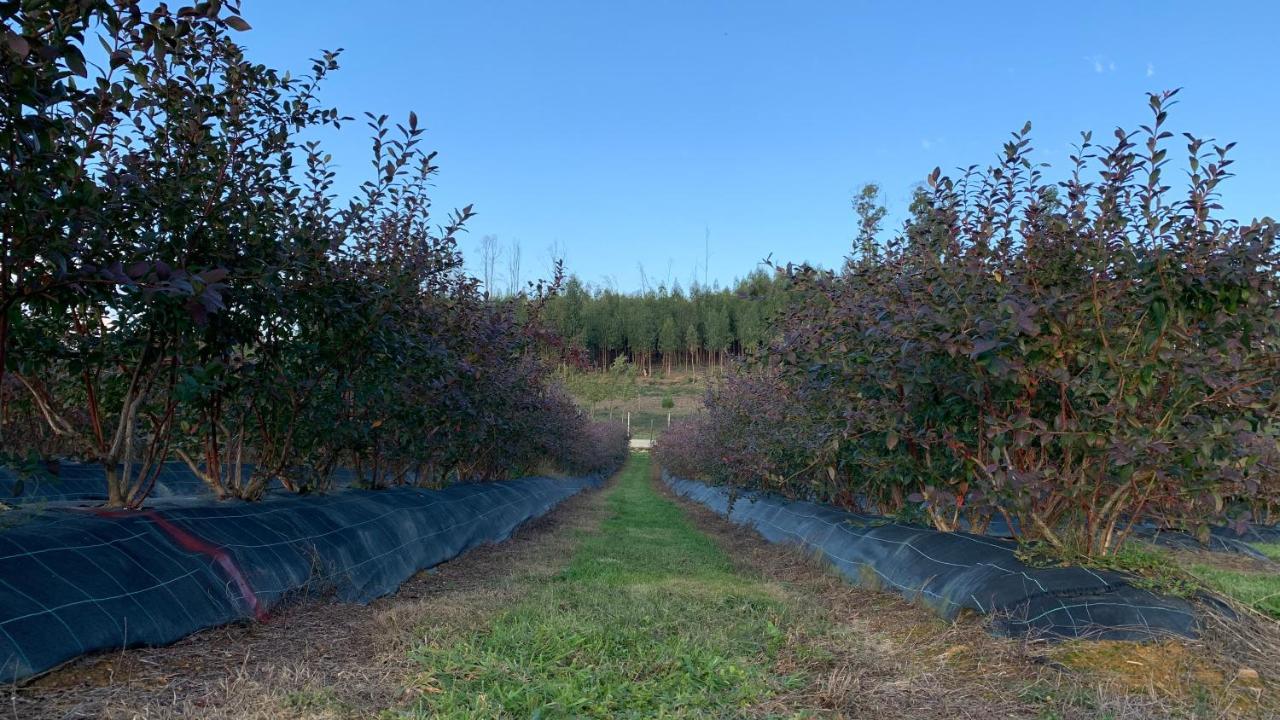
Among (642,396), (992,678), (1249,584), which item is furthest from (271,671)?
(642,396)

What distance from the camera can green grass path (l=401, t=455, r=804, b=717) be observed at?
2.97 metres

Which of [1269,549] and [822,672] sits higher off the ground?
[822,672]

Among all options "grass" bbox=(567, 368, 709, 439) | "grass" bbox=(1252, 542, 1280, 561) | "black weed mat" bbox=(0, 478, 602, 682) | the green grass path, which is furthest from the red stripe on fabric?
"grass" bbox=(567, 368, 709, 439)

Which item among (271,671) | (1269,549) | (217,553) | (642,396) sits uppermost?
(642,396)

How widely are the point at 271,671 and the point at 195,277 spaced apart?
1544mm

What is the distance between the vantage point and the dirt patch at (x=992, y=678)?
3.05 m

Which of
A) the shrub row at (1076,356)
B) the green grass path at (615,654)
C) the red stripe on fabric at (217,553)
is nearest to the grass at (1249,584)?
the shrub row at (1076,356)

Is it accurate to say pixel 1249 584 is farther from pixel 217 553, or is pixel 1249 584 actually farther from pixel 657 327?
pixel 657 327

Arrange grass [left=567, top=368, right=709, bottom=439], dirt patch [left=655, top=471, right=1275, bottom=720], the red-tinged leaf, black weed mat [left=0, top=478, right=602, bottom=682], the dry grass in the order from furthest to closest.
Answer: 1. grass [left=567, top=368, right=709, bottom=439]
2. black weed mat [left=0, top=478, right=602, bottom=682]
3. dirt patch [left=655, top=471, right=1275, bottom=720]
4. the dry grass
5. the red-tinged leaf

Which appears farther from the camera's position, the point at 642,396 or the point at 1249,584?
the point at 642,396

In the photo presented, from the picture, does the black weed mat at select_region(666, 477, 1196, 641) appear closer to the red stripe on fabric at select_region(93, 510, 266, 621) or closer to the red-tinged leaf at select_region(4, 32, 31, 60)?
the red stripe on fabric at select_region(93, 510, 266, 621)

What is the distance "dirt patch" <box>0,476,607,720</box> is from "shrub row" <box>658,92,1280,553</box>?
2.73 meters

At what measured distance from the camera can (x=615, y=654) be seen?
11.6 feet

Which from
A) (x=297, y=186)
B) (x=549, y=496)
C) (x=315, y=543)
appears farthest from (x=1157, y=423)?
(x=549, y=496)
